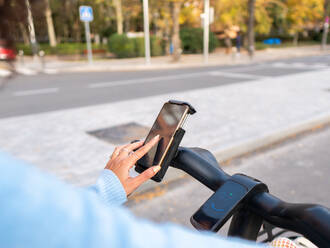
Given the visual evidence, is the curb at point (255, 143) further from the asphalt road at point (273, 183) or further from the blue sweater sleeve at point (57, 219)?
the blue sweater sleeve at point (57, 219)

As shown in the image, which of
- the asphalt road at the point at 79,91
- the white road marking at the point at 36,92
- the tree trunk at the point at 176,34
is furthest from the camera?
the tree trunk at the point at 176,34

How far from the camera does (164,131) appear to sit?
1.12 metres

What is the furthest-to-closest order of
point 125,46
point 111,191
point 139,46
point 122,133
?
point 139,46, point 125,46, point 122,133, point 111,191

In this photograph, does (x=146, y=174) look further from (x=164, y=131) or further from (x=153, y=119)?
(x=153, y=119)

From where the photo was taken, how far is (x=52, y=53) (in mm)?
24422

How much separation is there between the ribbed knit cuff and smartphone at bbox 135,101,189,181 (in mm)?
156

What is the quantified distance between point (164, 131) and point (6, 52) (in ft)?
1.81

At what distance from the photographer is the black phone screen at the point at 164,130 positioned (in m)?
1.08

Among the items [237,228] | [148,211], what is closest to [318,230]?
[237,228]

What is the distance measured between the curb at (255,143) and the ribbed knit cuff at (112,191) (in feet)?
8.26

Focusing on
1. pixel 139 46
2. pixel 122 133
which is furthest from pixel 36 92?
pixel 139 46

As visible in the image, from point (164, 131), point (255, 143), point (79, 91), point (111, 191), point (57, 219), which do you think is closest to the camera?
point (57, 219)

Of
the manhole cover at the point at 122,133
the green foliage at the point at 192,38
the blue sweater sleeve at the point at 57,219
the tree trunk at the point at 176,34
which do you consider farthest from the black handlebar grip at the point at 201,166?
the green foliage at the point at 192,38

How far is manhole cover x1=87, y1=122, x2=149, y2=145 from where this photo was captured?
16.0ft
